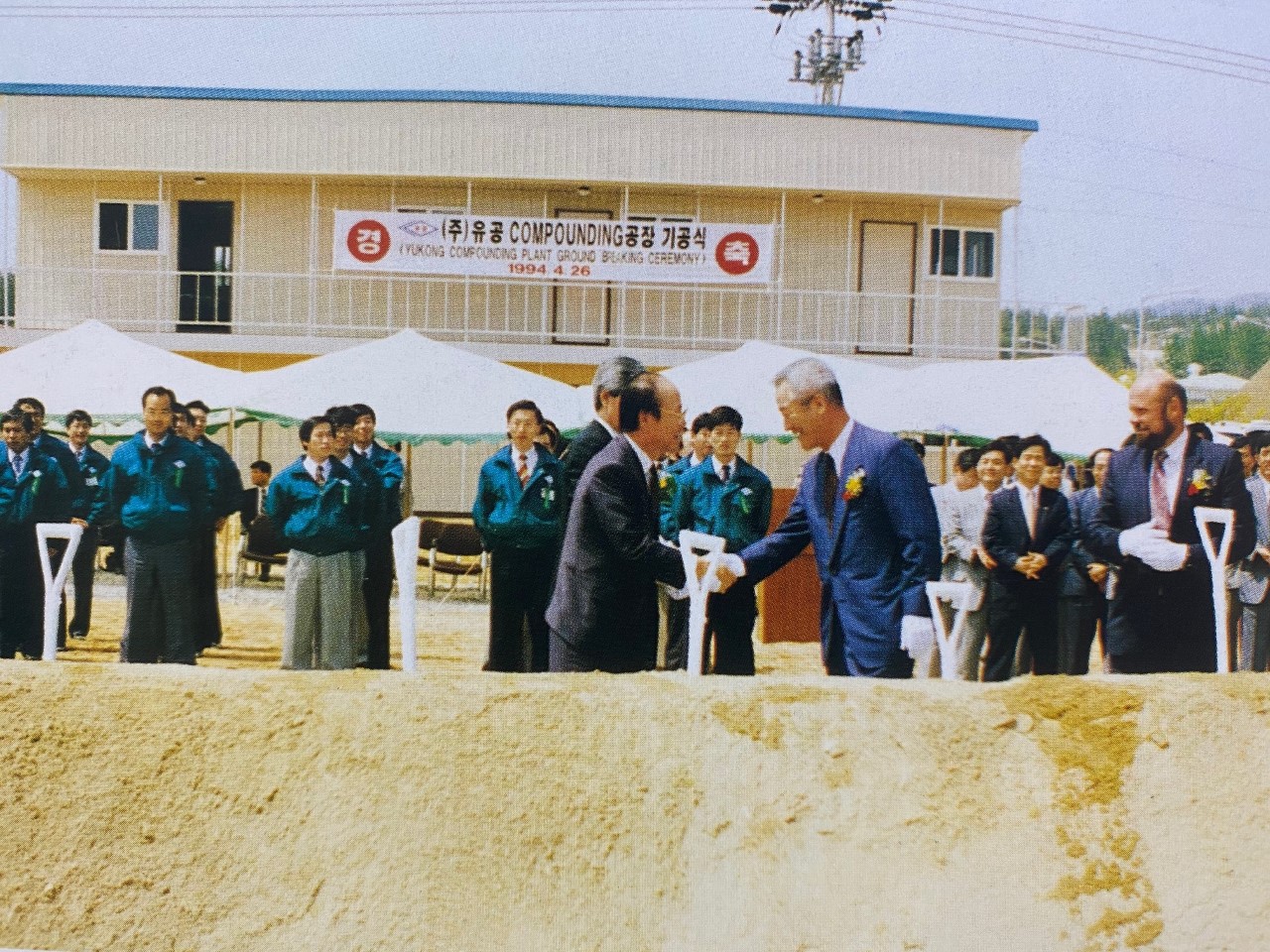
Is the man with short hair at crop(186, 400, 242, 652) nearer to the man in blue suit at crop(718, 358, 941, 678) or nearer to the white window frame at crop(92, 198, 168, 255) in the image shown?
the man in blue suit at crop(718, 358, 941, 678)

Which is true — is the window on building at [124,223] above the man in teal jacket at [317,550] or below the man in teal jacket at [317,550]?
above

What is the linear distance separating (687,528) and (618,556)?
329cm

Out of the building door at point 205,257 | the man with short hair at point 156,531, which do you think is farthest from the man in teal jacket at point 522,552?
the building door at point 205,257

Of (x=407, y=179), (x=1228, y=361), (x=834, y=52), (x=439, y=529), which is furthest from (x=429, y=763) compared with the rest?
(x=1228, y=361)

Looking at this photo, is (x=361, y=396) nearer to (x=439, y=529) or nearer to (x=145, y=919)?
(x=439, y=529)

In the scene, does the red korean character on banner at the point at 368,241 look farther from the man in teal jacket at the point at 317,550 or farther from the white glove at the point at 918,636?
the white glove at the point at 918,636

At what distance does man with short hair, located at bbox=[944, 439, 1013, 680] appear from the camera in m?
7.85

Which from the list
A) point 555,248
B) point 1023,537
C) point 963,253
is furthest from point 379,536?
point 963,253

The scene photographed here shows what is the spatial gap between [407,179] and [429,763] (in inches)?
722

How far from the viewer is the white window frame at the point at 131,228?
71.4 ft

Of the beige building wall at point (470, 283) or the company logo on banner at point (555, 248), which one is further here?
the beige building wall at point (470, 283)

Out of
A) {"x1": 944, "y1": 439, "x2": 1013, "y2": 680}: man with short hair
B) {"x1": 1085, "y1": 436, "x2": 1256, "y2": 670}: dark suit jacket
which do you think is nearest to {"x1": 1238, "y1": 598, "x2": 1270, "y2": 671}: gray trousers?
{"x1": 944, "y1": 439, "x2": 1013, "y2": 680}: man with short hair

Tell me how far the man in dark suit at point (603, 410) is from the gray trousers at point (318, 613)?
6.60 feet

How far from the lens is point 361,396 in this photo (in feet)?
40.9
